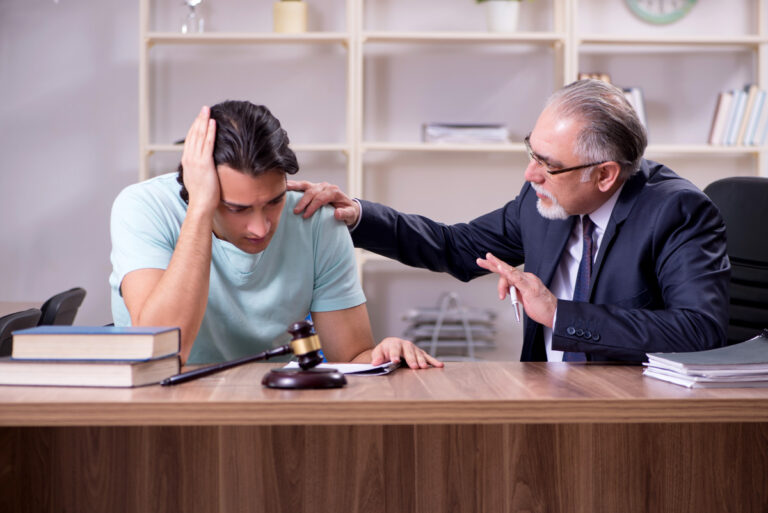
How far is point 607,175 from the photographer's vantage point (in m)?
1.84

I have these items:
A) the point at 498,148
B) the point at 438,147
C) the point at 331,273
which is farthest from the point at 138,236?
the point at 498,148

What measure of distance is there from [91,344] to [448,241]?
4.28ft

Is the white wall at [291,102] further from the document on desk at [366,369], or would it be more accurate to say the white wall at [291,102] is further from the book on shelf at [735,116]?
the document on desk at [366,369]

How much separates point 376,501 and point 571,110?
1.02 m

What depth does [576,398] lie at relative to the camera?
40.3 inches

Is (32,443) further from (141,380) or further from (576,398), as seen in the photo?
(576,398)

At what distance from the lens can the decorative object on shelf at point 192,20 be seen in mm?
3545

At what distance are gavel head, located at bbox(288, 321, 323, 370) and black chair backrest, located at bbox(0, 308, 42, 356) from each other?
1127mm

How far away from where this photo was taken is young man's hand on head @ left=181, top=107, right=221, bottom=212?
153cm

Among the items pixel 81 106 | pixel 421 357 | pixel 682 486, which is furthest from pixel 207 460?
pixel 81 106

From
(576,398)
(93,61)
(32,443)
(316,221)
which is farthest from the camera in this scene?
(93,61)

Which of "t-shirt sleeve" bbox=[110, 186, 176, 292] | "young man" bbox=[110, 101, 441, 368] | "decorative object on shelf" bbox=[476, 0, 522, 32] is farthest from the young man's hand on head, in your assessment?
"decorative object on shelf" bbox=[476, 0, 522, 32]

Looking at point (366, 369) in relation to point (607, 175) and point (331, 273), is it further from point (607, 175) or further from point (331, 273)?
point (607, 175)

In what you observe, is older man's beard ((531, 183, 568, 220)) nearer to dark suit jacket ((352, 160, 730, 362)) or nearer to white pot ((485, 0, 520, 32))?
dark suit jacket ((352, 160, 730, 362))
